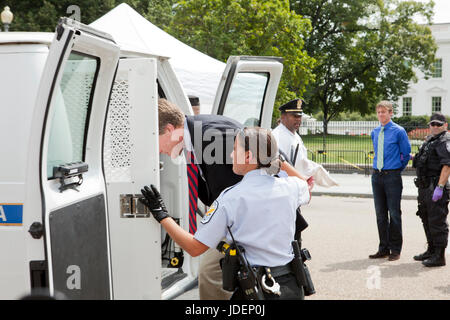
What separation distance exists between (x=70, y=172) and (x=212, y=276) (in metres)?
1.09

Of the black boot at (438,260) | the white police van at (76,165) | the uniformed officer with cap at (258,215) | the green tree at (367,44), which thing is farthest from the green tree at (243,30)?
the green tree at (367,44)

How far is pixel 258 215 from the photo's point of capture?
2682 mm

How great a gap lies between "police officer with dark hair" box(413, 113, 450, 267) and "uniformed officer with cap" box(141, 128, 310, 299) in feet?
14.1

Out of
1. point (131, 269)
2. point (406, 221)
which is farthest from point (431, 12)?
point (131, 269)

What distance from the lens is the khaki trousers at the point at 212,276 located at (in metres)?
3.38

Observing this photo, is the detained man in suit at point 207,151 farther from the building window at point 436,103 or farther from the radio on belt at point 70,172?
the building window at point 436,103

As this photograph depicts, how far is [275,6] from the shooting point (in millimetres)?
18922

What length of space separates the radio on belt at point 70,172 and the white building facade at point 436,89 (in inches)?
2349

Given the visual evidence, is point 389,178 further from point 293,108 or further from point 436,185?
point 293,108

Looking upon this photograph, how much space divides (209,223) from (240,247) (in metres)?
0.19

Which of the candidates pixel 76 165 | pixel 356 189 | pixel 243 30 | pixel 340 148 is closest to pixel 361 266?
pixel 76 165

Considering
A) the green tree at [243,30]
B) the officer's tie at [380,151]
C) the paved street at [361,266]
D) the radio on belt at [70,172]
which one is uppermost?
the green tree at [243,30]
